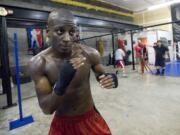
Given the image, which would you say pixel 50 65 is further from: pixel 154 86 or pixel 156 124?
pixel 154 86

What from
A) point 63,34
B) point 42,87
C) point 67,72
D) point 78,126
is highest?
point 63,34

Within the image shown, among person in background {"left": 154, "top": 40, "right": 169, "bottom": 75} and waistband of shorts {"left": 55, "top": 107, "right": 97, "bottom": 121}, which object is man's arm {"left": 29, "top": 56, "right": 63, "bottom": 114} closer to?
waistband of shorts {"left": 55, "top": 107, "right": 97, "bottom": 121}

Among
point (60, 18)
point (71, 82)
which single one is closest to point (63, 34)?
point (60, 18)

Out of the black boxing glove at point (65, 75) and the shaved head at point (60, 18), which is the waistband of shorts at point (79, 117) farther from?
the shaved head at point (60, 18)

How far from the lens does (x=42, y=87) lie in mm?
1050

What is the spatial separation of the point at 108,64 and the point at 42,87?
10.4 meters

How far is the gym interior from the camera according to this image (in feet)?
9.53

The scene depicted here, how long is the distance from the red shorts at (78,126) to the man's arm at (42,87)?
257 mm

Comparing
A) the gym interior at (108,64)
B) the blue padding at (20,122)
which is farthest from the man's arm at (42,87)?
the blue padding at (20,122)

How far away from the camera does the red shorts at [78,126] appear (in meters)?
1.17

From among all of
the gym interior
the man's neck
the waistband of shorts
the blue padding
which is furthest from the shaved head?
the blue padding

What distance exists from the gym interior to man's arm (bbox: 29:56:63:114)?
132 centimetres

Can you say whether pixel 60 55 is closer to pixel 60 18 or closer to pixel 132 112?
pixel 60 18

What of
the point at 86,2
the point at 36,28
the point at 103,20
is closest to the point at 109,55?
the point at 103,20
